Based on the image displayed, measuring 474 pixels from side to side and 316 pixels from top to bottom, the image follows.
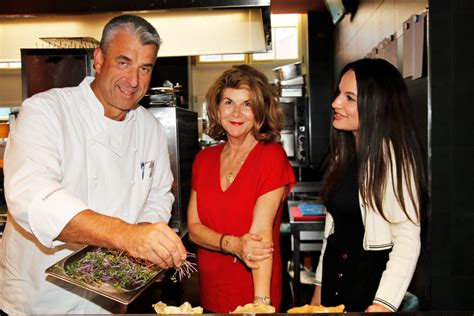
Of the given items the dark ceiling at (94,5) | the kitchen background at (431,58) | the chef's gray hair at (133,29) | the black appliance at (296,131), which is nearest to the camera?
the chef's gray hair at (133,29)

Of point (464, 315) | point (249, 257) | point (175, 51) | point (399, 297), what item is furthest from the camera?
point (175, 51)

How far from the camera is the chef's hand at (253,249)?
1812 mm

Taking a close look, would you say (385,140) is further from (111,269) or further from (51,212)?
(51,212)

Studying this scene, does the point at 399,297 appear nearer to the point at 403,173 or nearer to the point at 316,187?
the point at 403,173

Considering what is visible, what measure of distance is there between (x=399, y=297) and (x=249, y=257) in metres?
0.52

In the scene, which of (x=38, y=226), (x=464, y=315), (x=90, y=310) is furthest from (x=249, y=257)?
(x=464, y=315)

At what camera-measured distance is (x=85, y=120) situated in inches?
73.9

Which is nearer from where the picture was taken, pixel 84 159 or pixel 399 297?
pixel 399 297

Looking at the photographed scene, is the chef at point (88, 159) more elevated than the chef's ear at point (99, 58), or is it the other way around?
the chef's ear at point (99, 58)

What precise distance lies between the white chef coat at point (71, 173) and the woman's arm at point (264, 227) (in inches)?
15.0

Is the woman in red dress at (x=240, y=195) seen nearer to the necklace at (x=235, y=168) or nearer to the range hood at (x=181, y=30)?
the necklace at (x=235, y=168)

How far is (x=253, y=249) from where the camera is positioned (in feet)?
5.96

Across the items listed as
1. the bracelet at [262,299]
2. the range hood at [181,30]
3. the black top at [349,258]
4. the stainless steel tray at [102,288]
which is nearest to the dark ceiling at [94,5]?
the range hood at [181,30]

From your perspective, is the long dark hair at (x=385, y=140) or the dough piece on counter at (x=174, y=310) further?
the long dark hair at (x=385, y=140)
